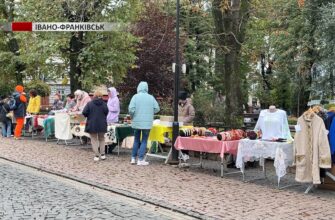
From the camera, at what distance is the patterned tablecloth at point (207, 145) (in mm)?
11000

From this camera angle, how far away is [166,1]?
1884cm

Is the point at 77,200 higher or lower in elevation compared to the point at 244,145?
lower

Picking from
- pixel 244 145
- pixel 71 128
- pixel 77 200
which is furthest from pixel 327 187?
pixel 71 128

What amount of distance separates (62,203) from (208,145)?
3.89 m

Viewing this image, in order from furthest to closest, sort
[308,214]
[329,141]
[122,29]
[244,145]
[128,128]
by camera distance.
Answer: [122,29] → [128,128] → [244,145] → [329,141] → [308,214]

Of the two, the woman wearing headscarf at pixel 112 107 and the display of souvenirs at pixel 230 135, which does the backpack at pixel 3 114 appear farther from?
the display of souvenirs at pixel 230 135

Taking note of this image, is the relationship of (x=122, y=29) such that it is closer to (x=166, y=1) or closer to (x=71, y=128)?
(x=166, y=1)

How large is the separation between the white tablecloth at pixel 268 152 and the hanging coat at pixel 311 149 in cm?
26

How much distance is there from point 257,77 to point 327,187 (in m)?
33.3

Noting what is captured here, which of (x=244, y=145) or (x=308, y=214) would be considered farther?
(x=244, y=145)

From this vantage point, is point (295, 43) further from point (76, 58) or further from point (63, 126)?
point (63, 126)

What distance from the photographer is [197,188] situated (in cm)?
1001

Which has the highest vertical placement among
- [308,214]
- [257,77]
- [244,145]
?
[257,77]

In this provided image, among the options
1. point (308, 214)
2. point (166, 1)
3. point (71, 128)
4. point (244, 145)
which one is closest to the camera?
point (308, 214)
